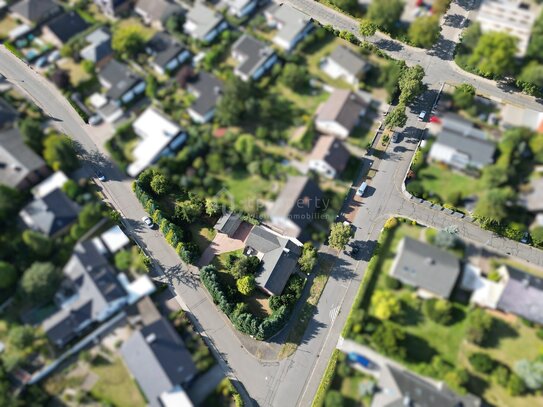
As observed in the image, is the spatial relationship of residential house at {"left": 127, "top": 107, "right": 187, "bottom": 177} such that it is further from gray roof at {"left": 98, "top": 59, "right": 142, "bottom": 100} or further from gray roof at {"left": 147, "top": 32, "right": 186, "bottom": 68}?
gray roof at {"left": 147, "top": 32, "right": 186, "bottom": 68}

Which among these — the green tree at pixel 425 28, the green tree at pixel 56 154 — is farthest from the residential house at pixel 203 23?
the green tree at pixel 425 28

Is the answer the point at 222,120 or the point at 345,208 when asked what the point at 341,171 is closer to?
the point at 222,120

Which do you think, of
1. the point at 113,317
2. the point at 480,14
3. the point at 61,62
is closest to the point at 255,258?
the point at 113,317

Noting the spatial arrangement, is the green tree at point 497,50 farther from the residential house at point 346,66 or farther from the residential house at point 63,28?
the residential house at point 63,28

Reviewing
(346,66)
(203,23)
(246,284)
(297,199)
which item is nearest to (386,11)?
(346,66)

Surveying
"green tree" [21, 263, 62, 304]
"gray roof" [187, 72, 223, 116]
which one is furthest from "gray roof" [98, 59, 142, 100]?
"green tree" [21, 263, 62, 304]
